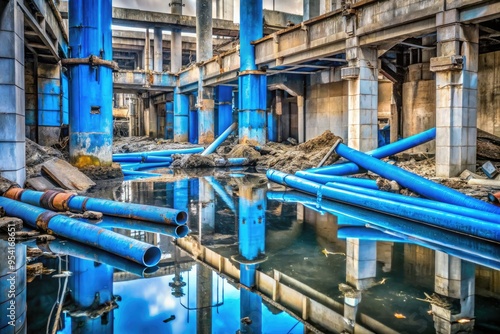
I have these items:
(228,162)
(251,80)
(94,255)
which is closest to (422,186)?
(94,255)

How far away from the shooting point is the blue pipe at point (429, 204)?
645cm

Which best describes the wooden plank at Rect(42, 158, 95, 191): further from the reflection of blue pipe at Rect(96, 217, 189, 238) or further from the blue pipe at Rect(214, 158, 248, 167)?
the blue pipe at Rect(214, 158, 248, 167)

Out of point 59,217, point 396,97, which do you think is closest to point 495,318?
point 59,217

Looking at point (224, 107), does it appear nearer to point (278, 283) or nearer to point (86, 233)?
point (86, 233)

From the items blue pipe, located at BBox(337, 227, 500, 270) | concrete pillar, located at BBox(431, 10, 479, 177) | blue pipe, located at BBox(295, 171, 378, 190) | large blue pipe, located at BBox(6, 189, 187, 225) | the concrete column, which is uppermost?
the concrete column

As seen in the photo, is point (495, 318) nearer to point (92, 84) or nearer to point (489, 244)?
point (489, 244)

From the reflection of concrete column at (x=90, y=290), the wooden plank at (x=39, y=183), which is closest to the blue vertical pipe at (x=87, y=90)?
the wooden plank at (x=39, y=183)

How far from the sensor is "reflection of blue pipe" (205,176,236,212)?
9700mm

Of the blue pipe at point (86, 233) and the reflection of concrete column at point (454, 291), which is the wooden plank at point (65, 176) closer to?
the blue pipe at point (86, 233)

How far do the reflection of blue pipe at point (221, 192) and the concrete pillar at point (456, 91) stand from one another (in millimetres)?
5277

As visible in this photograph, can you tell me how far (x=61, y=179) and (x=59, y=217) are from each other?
15.6 feet

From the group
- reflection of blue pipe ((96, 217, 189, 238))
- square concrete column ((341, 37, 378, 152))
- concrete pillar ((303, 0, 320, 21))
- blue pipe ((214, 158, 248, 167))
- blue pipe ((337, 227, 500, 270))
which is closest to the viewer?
blue pipe ((337, 227, 500, 270))

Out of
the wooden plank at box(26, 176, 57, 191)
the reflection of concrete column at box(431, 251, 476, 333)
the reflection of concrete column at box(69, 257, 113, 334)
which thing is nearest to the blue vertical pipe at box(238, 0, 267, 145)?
the wooden plank at box(26, 176, 57, 191)

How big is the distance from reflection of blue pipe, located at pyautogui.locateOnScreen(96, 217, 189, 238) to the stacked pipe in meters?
3.76
